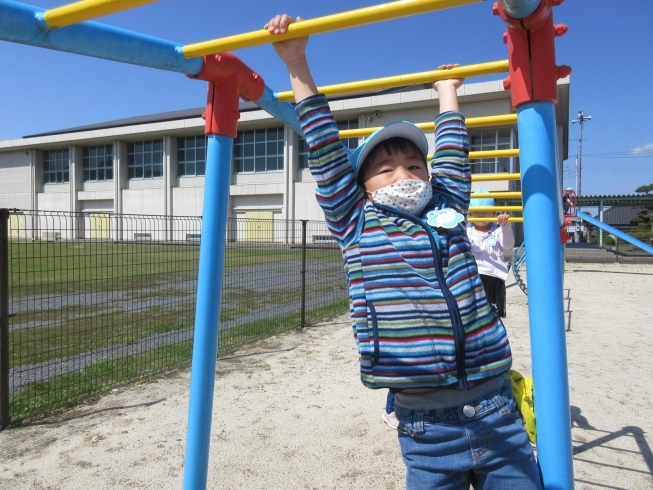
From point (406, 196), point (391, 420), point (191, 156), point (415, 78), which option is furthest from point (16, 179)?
point (406, 196)

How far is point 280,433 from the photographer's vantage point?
3.11 metres

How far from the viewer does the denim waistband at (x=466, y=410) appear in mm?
1169

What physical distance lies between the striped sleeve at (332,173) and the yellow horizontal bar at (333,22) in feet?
0.60

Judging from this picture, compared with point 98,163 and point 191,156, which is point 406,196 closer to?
point 191,156

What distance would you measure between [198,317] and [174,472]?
4.36 feet

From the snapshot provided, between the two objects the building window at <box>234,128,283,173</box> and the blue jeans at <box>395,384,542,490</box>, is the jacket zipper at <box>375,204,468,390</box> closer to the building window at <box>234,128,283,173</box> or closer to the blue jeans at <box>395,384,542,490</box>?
the blue jeans at <box>395,384,542,490</box>

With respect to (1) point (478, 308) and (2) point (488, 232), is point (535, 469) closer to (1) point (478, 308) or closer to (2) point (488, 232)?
(1) point (478, 308)

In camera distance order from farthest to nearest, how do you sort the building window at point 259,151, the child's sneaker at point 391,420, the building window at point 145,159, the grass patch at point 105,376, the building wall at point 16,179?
the building wall at point 16,179
the building window at point 145,159
the building window at point 259,151
the grass patch at point 105,376
the child's sneaker at point 391,420

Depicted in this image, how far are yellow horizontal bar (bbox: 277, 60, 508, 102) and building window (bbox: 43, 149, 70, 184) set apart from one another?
1398 inches

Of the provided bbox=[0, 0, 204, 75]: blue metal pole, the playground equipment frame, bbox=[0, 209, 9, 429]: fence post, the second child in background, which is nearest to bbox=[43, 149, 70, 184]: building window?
bbox=[0, 209, 9, 429]: fence post

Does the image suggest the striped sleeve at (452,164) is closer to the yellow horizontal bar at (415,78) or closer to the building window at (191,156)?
the yellow horizontal bar at (415,78)

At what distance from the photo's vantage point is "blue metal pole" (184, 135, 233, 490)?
5.77 feet

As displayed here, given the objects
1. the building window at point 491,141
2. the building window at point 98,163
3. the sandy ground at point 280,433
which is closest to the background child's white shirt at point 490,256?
the sandy ground at point 280,433

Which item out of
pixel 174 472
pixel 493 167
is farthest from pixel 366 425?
pixel 493 167
